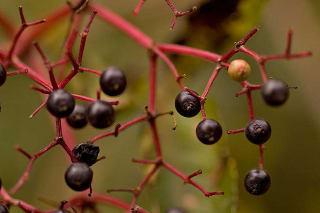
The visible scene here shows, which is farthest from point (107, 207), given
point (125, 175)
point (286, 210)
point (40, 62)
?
point (286, 210)

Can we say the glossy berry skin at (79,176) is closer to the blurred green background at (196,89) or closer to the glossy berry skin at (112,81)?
the glossy berry skin at (112,81)

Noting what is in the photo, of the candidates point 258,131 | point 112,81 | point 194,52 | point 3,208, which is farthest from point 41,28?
point 258,131

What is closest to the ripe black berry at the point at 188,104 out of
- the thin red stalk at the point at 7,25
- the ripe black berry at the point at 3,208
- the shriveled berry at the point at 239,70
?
the shriveled berry at the point at 239,70

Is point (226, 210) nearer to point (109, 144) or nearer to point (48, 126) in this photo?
point (109, 144)

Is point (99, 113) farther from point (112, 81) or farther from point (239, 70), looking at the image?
point (239, 70)

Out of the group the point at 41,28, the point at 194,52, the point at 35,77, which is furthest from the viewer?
the point at 41,28
